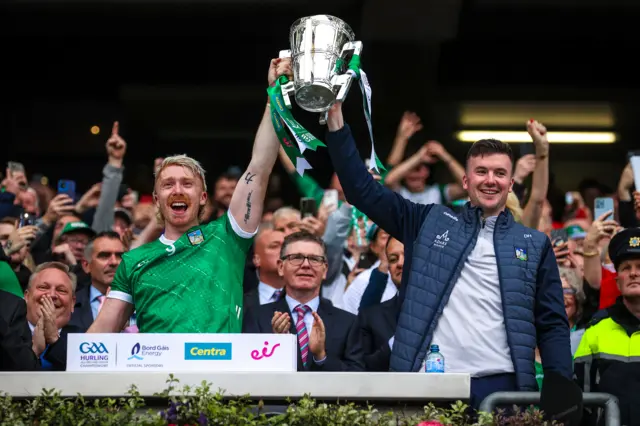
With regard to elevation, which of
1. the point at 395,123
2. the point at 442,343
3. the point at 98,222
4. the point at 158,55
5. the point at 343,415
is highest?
the point at 158,55

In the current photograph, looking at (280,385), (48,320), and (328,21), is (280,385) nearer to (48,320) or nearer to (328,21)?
(328,21)

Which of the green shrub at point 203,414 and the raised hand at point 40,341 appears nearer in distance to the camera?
the green shrub at point 203,414

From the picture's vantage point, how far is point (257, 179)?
5227 mm

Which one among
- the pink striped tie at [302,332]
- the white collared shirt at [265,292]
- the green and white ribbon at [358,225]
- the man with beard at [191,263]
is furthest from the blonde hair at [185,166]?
the green and white ribbon at [358,225]

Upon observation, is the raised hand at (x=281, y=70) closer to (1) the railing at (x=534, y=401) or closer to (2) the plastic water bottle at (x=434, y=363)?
(2) the plastic water bottle at (x=434, y=363)

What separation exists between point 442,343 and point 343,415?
4.29 ft

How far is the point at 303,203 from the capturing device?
8.47 meters

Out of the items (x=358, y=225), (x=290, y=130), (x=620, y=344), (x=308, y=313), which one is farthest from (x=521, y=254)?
(x=358, y=225)

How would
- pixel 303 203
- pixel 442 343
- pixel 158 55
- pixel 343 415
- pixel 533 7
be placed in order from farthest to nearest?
pixel 158 55, pixel 533 7, pixel 303 203, pixel 442 343, pixel 343 415

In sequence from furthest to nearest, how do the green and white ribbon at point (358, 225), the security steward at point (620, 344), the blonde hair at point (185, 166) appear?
the green and white ribbon at point (358, 225)
the security steward at point (620, 344)
the blonde hair at point (185, 166)

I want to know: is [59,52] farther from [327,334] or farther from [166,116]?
[327,334]

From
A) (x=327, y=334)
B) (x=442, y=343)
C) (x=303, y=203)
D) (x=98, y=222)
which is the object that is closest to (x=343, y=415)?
(x=442, y=343)

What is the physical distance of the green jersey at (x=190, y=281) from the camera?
5.00m

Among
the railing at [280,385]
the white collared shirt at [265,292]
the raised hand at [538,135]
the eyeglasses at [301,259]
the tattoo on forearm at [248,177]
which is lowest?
the railing at [280,385]
